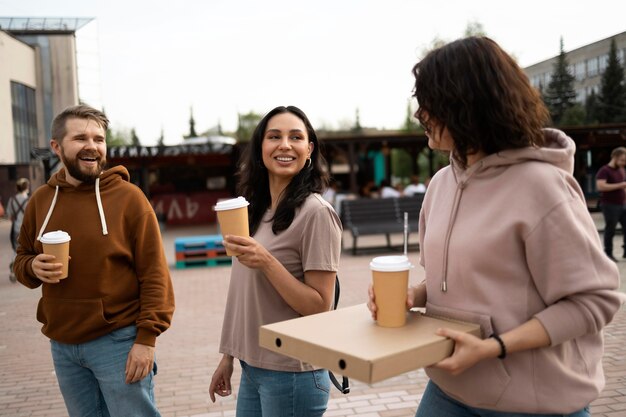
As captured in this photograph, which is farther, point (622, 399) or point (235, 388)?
point (235, 388)

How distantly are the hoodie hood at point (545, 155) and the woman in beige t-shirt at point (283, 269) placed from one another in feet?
2.57

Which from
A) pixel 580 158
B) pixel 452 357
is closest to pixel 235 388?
pixel 452 357

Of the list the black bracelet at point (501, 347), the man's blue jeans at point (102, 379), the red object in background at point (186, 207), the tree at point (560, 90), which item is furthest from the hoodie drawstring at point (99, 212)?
the tree at point (560, 90)

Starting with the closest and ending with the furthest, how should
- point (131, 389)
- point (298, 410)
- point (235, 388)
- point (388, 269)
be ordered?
point (388, 269) → point (298, 410) → point (131, 389) → point (235, 388)

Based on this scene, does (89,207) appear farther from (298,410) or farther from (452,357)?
(452,357)

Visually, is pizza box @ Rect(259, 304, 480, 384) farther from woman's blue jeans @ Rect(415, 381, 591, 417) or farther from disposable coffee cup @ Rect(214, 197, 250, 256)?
disposable coffee cup @ Rect(214, 197, 250, 256)

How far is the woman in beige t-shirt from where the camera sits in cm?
225

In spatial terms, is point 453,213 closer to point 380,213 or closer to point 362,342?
point 362,342

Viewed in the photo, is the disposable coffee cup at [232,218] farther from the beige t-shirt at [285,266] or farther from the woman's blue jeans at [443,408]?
the woman's blue jeans at [443,408]

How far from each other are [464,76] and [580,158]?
24421mm

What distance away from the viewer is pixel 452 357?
150 centimetres

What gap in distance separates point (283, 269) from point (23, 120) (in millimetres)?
46643

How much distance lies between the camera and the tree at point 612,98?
28281mm

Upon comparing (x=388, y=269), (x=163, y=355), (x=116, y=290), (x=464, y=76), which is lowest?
(x=163, y=355)
